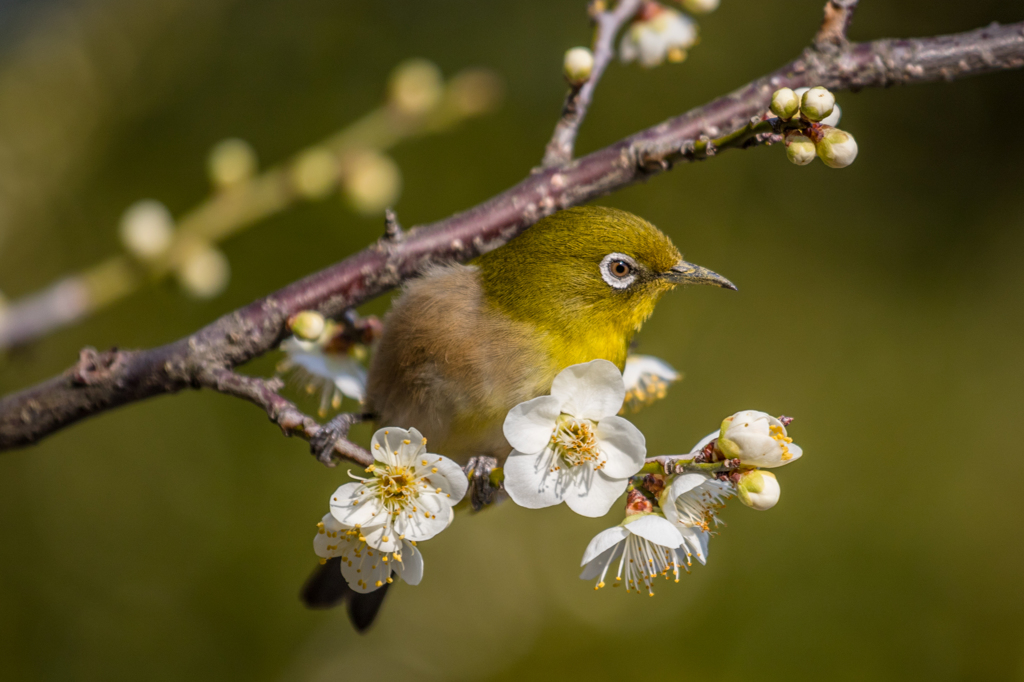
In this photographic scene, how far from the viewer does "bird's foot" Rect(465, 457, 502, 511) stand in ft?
4.38

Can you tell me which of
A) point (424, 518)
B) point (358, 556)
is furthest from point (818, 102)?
point (358, 556)

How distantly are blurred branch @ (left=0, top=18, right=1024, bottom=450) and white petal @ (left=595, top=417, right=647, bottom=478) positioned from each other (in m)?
0.58

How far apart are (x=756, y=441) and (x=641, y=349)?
258 cm

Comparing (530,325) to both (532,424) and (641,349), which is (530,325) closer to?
(532,424)

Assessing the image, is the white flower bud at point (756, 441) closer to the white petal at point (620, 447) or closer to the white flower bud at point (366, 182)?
the white petal at point (620, 447)

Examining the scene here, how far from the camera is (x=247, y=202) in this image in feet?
6.55

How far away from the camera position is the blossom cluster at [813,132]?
1.08 m

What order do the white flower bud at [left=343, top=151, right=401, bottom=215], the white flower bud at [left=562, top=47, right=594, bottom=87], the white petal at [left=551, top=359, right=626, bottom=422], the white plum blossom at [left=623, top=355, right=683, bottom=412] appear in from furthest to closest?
the white flower bud at [left=343, top=151, right=401, bottom=215] < the white plum blossom at [left=623, top=355, right=683, bottom=412] < the white flower bud at [left=562, top=47, right=594, bottom=87] < the white petal at [left=551, top=359, right=626, bottom=422]

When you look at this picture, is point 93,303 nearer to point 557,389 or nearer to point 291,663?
point 557,389

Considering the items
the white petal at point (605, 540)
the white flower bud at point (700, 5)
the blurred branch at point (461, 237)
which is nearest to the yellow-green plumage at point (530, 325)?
the blurred branch at point (461, 237)

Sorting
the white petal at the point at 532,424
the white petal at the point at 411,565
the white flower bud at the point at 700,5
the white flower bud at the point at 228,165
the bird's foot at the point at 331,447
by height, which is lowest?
the white petal at the point at 411,565

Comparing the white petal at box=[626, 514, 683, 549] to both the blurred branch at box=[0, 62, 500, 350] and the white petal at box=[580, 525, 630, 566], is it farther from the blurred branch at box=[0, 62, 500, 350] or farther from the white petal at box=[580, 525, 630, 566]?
the blurred branch at box=[0, 62, 500, 350]

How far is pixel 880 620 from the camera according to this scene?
129 inches

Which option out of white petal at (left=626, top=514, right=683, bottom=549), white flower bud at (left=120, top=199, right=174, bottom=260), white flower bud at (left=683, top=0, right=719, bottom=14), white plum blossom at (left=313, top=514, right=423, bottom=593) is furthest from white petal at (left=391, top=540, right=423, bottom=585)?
white flower bud at (left=683, top=0, right=719, bottom=14)
